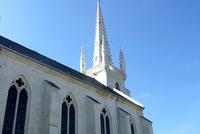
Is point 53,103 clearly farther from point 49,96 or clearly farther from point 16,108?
point 16,108

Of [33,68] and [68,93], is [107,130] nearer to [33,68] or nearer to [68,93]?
[68,93]

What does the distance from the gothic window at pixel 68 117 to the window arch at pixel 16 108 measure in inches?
114

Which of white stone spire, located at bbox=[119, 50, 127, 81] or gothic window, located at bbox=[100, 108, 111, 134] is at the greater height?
white stone spire, located at bbox=[119, 50, 127, 81]

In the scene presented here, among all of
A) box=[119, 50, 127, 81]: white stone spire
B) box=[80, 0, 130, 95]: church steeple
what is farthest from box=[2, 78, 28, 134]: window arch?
box=[119, 50, 127, 81]: white stone spire

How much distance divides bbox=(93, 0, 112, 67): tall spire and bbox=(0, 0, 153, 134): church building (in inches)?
→ 344

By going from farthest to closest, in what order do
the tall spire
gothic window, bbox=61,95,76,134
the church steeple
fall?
the tall spire, the church steeple, gothic window, bbox=61,95,76,134

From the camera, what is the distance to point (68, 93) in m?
19.4

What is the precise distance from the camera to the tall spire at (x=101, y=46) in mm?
33281

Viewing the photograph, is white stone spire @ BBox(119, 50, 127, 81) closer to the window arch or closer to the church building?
the church building

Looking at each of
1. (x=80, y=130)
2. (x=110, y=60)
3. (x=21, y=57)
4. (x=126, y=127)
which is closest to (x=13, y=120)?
(x=21, y=57)

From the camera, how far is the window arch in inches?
599

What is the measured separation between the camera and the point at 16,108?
15.9m

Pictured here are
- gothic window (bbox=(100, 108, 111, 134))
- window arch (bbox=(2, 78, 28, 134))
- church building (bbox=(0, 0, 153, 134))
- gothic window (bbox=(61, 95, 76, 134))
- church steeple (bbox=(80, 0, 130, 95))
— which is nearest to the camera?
window arch (bbox=(2, 78, 28, 134))

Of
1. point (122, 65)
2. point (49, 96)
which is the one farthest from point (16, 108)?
point (122, 65)
